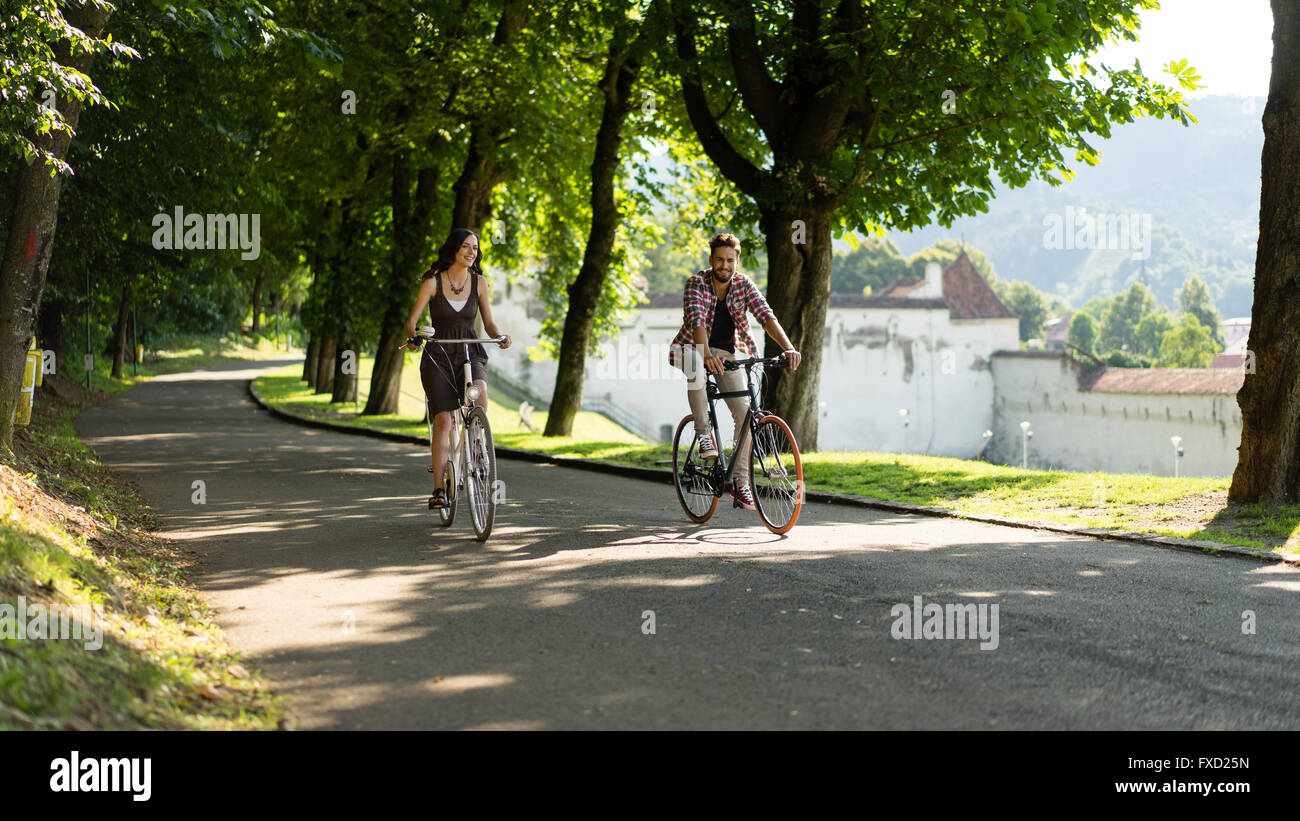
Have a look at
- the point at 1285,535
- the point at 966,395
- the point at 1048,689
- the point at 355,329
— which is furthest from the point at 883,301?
the point at 1048,689

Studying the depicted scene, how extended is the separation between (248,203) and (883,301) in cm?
5525

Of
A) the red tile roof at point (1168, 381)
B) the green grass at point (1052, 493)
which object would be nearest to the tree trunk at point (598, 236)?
the green grass at point (1052, 493)

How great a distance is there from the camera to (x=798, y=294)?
56.1 feet

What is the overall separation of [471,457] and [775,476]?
7.80 ft

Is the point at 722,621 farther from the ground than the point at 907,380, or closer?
closer

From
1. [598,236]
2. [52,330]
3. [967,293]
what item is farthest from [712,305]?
[967,293]

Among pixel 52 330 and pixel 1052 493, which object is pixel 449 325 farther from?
pixel 52 330

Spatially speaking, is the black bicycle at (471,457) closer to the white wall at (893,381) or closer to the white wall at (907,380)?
the white wall at (893,381)

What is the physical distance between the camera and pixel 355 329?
3222 centimetres

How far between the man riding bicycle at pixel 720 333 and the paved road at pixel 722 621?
2.60ft

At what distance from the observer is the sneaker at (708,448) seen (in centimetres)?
990
